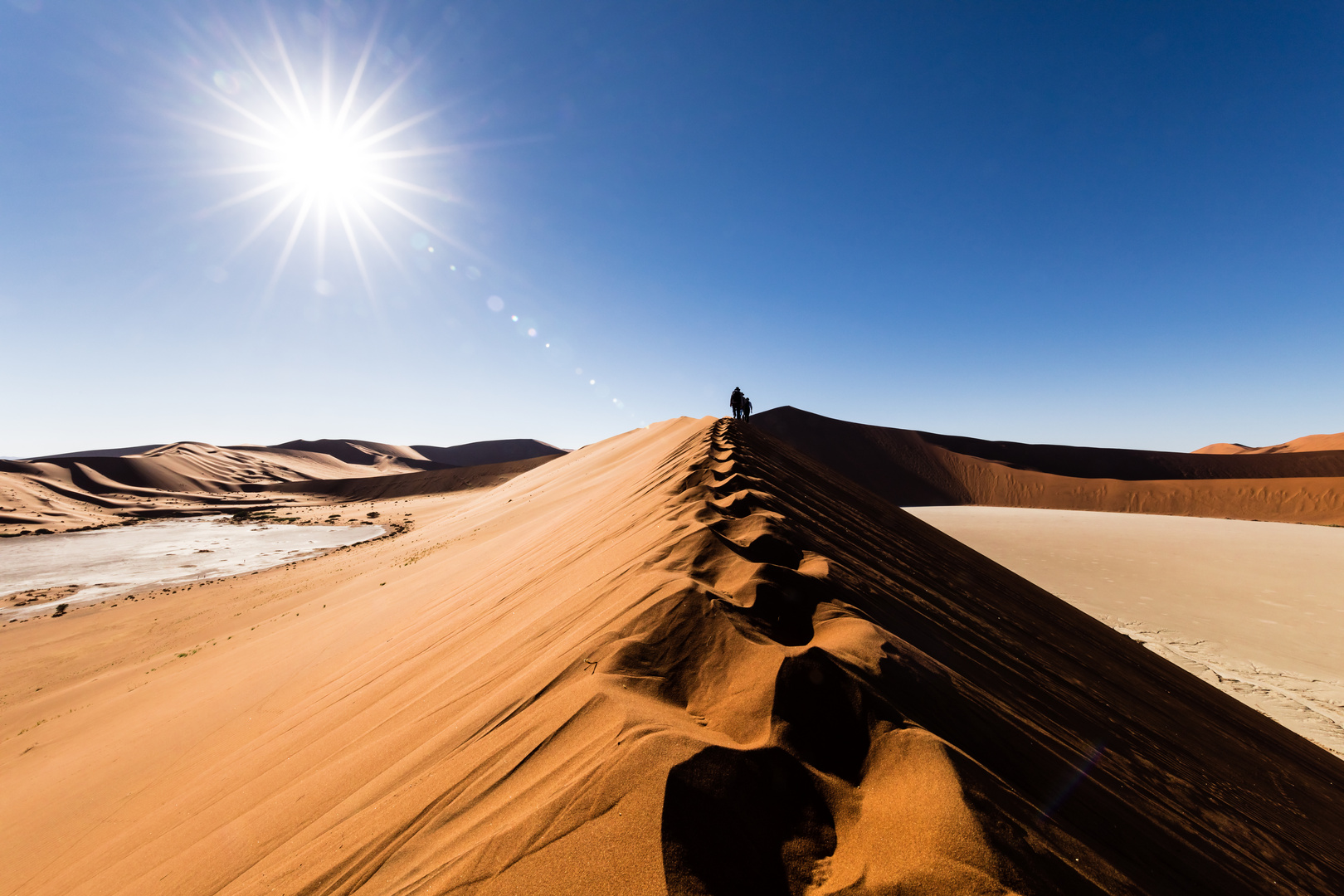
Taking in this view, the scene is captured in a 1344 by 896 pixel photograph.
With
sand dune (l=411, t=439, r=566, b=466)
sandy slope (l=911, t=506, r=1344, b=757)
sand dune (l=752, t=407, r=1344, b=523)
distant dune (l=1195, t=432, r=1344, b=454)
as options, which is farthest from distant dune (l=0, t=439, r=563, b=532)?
distant dune (l=1195, t=432, r=1344, b=454)

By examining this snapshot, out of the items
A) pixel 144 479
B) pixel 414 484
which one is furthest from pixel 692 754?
pixel 144 479

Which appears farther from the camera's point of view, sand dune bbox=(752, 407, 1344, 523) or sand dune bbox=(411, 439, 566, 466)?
sand dune bbox=(411, 439, 566, 466)

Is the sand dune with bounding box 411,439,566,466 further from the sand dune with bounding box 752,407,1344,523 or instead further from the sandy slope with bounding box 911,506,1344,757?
the sandy slope with bounding box 911,506,1344,757

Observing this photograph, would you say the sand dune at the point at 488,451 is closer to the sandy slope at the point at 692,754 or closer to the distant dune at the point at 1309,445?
the sandy slope at the point at 692,754

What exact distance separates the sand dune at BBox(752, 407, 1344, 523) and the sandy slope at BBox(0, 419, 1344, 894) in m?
32.9

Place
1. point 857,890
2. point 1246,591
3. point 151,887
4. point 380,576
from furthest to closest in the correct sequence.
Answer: point 1246,591, point 380,576, point 151,887, point 857,890

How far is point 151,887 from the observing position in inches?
69.4

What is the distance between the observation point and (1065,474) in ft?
137

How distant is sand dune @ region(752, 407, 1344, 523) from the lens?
29344 mm

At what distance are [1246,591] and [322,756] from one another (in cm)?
1772

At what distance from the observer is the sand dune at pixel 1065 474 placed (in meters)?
29.3

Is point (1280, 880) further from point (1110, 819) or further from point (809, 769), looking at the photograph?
point (809, 769)

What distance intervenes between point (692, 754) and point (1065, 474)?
2107 inches

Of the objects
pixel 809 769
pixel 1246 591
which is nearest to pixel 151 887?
pixel 809 769
